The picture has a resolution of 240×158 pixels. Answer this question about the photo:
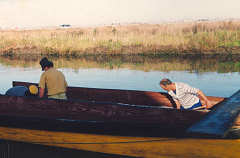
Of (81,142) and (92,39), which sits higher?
(92,39)

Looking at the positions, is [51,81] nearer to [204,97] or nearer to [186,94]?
[186,94]

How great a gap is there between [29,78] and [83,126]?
11752 mm

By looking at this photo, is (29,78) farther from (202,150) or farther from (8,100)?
(202,150)

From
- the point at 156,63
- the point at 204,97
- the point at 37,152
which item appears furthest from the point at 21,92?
the point at 156,63

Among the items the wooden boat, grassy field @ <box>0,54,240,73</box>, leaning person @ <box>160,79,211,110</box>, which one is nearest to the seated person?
the wooden boat

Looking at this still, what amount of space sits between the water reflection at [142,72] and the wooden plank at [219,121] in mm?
6420

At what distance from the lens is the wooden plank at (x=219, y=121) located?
4.74 m

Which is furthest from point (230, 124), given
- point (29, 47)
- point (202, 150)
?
point (29, 47)

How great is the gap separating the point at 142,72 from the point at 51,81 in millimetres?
11369

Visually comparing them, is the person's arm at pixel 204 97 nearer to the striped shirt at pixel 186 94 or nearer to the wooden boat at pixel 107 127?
the striped shirt at pixel 186 94

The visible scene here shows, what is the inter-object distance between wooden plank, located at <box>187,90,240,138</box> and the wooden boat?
0.22 meters

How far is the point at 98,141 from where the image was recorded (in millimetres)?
6566

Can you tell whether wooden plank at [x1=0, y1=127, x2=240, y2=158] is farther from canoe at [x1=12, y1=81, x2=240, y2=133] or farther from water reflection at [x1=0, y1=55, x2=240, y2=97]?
water reflection at [x1=0, y1=55, x2=240, y2=97]

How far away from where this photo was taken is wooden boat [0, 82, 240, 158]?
5914mm
